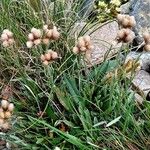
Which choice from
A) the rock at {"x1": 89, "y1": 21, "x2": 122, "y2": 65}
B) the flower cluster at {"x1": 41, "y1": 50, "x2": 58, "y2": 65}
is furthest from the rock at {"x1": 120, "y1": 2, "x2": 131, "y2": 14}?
the flower cluster at {"x1": 41, "y1": 50, "x2": 58, "y2": 65}

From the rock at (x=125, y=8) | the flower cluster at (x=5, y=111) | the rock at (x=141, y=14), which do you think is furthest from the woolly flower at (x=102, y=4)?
the flower cluster at (x=5, y=111)

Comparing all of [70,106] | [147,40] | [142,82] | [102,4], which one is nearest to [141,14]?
[102,4]

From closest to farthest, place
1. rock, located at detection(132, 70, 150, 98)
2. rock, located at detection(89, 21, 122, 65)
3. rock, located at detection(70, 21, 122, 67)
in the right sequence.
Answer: rock, located at detection(132, 70, 150, 98), rock, located at detection(70, 21, 122, 67), rock, located at detection(89, 21, 122, 65)

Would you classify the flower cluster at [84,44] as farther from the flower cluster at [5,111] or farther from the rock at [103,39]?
the rock at [103,39]

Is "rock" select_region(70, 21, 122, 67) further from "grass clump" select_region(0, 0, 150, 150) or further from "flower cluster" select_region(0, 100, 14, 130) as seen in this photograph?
"flower cluster" select_region(0, 100, 14, 130)

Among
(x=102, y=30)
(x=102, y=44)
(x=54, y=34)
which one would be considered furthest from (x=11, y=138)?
(x=102, y=30)

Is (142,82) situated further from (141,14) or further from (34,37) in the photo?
(34,37)
